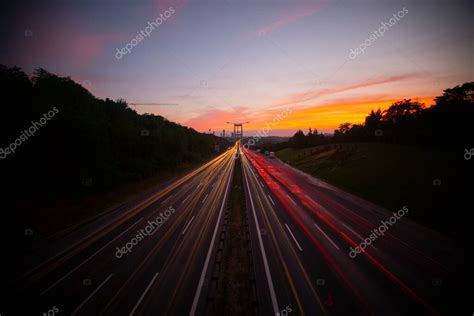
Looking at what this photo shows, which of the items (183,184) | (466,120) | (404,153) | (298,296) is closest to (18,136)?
(183,184)

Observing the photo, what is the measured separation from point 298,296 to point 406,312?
4760mm

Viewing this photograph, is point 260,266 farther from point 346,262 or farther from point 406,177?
point 406,177

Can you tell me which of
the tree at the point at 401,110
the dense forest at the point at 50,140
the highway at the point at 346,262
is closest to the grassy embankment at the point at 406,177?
the highway at the point at 346,262

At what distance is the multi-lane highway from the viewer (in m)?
8.39

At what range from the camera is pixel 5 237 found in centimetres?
1293

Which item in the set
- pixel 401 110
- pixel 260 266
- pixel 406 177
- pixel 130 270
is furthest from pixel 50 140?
pixel 401 110

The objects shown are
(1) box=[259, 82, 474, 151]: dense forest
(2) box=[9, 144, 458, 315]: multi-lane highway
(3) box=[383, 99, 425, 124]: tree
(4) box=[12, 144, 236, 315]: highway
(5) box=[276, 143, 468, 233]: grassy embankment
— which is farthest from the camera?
(3) box=[383, 99, 425, 124]: tree

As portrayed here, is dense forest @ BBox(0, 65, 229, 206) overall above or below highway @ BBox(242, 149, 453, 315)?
above

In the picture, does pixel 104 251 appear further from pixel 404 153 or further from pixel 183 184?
pixel 404 153

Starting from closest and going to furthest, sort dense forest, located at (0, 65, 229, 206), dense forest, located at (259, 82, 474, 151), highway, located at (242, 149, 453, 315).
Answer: highway, located at (242, 149, 453, 315), dense forest, located at (0, 65, 229, 206), dense forest, located at (259, 82, 474, 151)

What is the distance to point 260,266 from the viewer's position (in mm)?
10875

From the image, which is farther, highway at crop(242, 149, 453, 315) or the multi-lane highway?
highway at crop(242, 149, 453, 315)

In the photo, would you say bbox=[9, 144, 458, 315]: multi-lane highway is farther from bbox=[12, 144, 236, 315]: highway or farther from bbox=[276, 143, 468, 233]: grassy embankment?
bbox=[276, 143, 468, 233]: grassy embankment

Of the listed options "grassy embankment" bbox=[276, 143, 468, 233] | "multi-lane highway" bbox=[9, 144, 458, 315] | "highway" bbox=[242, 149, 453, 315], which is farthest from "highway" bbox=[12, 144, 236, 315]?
"grassy embankment" bbox=[276, 143, 468, 233]
